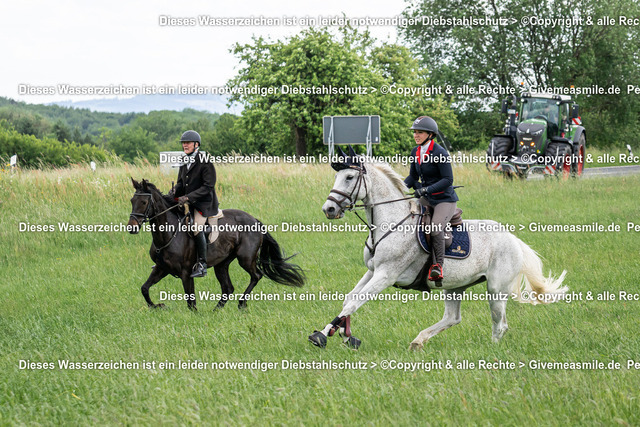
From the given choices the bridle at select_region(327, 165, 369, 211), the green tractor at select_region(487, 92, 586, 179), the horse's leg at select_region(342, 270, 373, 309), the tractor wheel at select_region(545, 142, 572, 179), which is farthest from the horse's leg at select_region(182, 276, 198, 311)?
the tractor wheel at select_region(545, 142, 572, 179)

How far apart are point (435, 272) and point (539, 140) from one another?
18362mm

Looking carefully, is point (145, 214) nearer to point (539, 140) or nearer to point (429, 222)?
point (429, 222)

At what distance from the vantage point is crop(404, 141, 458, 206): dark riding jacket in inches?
281

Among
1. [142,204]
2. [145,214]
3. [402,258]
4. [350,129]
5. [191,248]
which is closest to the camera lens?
[402,258]

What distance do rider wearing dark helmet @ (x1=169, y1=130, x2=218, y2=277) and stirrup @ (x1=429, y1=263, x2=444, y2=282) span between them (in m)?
4.11

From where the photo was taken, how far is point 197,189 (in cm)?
962

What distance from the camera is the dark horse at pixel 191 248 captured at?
9.28 metres

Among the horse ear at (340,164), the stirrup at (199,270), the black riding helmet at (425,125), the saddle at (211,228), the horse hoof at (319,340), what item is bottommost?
the horse hoof at (319,340)

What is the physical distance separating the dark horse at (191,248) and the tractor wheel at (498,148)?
1525cm

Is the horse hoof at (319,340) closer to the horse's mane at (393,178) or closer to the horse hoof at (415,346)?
the horse hoof at (415,346)

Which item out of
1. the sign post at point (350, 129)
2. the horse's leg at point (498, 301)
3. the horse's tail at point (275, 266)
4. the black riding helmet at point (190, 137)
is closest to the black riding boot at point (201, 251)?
the horse's tail at point (275, 266)

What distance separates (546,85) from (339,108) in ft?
47.1

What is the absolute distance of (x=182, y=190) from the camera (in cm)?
997

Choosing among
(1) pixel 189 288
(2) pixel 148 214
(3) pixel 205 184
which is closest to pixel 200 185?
(3) pixel 205 184
